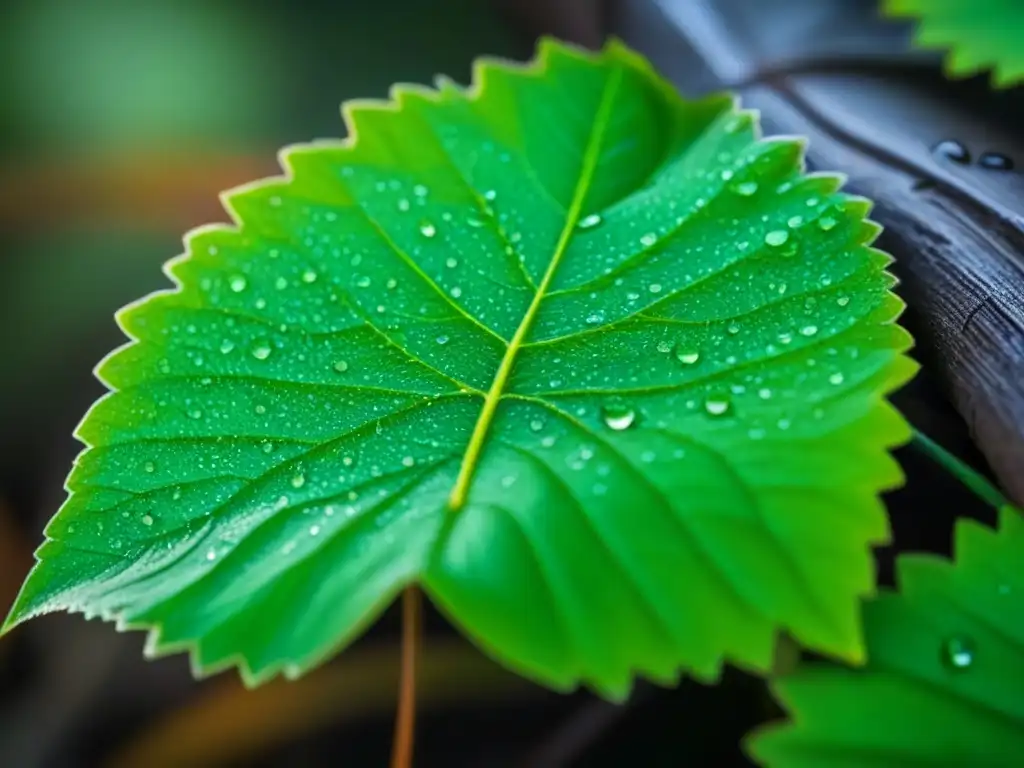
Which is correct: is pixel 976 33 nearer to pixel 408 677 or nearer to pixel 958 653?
pixel 958 653

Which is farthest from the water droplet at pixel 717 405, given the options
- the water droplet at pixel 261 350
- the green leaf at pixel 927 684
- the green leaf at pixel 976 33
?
the green leaf at pixel 976 33

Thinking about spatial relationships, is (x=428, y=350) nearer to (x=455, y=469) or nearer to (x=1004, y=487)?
(x=455, y=469)

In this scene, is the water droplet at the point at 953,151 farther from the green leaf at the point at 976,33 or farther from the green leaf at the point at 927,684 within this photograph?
the green leaf at the point at 927,684

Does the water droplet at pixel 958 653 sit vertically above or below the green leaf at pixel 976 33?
below

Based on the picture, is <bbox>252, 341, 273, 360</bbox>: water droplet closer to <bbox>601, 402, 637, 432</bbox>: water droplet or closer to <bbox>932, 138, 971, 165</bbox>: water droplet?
<bbox>601, 402, 637, 432</bbox>: water droplet

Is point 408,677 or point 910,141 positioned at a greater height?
point 910,141

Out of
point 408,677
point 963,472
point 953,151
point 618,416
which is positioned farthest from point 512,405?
point 953,151

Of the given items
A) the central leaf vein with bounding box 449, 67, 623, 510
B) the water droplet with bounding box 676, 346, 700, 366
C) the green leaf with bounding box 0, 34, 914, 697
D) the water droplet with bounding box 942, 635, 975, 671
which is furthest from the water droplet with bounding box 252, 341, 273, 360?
the water droplet with bounding box 942, 635, 975, 671
